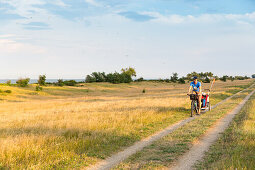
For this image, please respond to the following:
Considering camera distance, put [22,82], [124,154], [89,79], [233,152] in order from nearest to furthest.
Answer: [233,152] < [124,154] < [22,82] < [89,79]

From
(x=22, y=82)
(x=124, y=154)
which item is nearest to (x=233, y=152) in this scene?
(x=124, y=154)

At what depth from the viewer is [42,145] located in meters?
8.06

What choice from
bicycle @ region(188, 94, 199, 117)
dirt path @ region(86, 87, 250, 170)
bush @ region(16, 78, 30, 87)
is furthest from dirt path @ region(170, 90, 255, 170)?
bush @ region(16, 78, 30, 87)

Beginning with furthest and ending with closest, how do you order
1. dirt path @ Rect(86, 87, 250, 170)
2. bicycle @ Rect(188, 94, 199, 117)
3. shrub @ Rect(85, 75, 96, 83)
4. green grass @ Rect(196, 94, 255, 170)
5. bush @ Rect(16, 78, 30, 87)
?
shrub @ Rect(85, 75, 96, 83)
bush @ Rect(16, 78, 30, 87)
bicycle @ Rect(188, 94, 199, 117)
dirt path @ Rect(86, 87, 250, 170)
green grass @ Rect(196, 94, 255, 170)

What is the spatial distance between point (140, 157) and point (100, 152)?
148cm

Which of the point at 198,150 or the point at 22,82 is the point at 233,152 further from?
the point at 22,82

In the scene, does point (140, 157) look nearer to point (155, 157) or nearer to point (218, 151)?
point (155, 157)

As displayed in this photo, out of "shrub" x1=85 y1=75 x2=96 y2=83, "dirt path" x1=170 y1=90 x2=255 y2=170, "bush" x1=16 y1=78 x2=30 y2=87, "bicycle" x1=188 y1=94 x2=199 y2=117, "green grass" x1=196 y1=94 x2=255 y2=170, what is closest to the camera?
"green grass" x1=196 y1=94 x2=255 y2=170

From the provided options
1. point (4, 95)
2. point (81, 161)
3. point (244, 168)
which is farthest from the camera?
point (4, 95)

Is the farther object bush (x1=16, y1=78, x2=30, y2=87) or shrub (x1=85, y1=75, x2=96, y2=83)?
shrub (x1=85, y1=75, x2=96, y2=83)

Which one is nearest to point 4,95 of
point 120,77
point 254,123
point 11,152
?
point 11,152

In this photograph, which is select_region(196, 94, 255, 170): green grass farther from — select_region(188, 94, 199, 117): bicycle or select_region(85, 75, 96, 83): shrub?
select_region(85, 75, 96, 83): shrub

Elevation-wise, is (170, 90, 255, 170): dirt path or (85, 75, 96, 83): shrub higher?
(85, 75, 96, 83): shrub

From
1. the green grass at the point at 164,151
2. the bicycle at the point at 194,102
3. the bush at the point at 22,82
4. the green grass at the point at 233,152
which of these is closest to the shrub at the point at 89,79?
the bush at the point at 22,82
